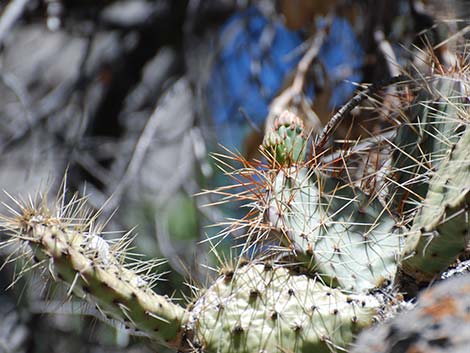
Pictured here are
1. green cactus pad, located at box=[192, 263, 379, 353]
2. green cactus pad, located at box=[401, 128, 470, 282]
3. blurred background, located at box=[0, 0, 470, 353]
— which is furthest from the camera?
blurred background, located at box=[0, 0, 470, 353]

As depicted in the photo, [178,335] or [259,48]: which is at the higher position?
[178,335]

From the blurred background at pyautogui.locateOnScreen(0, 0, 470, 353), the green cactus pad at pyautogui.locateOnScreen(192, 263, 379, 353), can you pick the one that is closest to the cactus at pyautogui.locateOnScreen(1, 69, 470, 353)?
the green cactus pad at pyautogui.locateOnScreen(192, 263, 379, 353)

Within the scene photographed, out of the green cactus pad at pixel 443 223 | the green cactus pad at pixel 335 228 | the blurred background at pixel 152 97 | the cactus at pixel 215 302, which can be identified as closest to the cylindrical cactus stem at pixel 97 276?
the cactus at pixel 215 302

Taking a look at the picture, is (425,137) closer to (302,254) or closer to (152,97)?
(302,254)

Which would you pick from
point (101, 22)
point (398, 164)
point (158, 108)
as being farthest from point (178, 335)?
point (101, 22)

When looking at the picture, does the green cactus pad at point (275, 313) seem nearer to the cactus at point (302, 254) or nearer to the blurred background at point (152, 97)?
the cactus at point (302, 254)

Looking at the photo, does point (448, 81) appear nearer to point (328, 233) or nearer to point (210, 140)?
point (328, 233)

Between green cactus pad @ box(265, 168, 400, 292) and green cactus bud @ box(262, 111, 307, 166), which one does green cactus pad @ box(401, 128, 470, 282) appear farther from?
green cactus bud @ box(262, 111, 307, 166)

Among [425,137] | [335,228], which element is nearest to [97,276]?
[335,228]
